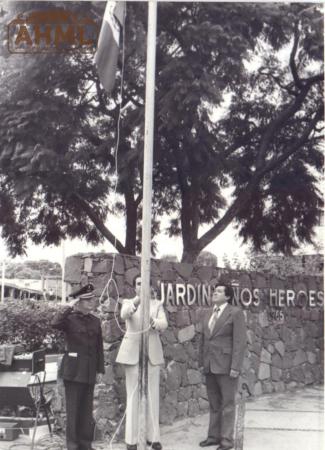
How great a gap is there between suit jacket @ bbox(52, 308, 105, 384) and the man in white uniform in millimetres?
309

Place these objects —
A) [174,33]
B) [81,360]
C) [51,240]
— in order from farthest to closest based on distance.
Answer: [51,240] < [174,33] < [81,360]

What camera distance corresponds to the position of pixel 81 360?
245 inches

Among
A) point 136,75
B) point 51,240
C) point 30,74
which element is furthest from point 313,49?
point 51,240

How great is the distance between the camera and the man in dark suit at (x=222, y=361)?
6680 mm

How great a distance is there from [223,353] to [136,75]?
7.52 metres

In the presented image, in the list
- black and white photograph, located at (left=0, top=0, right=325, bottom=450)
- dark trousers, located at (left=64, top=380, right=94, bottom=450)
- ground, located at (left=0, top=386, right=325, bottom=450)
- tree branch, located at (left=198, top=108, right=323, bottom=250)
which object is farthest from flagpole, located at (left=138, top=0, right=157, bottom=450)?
tree branch, located at (left=198, top=108, right=323, bottom=250)

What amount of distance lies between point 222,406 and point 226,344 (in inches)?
26.6

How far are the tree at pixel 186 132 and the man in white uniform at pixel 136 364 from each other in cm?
527

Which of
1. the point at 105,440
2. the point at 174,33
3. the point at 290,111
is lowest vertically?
the point at 105,440

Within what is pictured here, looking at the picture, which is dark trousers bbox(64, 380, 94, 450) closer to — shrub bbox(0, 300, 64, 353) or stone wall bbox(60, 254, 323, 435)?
stone wall bbox(60, 254, 323, 435)

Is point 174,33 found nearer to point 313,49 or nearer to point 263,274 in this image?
point 313,49

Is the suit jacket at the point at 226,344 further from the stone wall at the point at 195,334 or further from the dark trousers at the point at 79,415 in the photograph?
the dark trousers at the point at 79,415

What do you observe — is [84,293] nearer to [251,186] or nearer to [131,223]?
[251,186]

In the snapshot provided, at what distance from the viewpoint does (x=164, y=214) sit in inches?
645
